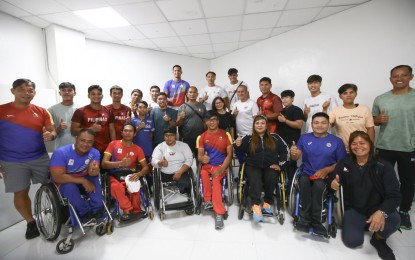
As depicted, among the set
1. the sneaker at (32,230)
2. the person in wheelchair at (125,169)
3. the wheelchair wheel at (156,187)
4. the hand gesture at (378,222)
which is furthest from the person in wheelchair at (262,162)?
the sneaker at (32,230)

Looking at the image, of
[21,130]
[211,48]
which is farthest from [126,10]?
[211,48]

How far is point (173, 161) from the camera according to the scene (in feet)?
8.34

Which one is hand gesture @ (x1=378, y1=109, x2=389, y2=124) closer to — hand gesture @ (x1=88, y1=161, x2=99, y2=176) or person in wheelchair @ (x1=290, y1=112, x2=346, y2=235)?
person in wheelchair @ (x1=290, y1=112, x2=346, y2=235)

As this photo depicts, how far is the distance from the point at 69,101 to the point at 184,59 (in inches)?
166

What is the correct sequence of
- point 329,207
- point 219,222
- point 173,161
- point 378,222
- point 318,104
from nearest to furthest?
point 378,222
point 329,207
point 219,222
point 173,161
point 318,104

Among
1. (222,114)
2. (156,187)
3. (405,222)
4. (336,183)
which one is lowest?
(405,222)

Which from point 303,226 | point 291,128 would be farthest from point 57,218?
point 291,128

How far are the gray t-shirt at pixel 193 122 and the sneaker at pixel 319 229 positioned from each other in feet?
5.92

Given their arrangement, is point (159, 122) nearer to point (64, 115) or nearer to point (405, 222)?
point (64, 115)

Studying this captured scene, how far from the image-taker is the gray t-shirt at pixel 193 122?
292cm

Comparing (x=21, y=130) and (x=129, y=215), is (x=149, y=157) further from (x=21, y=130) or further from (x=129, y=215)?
(x=21, y=130)

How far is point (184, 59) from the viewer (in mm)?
6125

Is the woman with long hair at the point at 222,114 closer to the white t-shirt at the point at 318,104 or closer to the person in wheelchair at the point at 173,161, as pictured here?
the person in wheelchair at the point at 173,161

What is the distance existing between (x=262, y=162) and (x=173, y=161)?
3.68 ft
